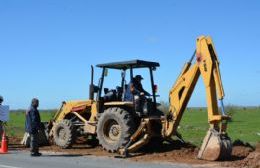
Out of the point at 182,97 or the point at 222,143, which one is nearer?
the point at 222,143

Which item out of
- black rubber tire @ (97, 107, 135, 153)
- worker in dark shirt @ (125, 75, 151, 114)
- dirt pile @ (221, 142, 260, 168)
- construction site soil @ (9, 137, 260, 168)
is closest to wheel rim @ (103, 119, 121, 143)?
black rubber tire @ (97, 107, 135, 153)

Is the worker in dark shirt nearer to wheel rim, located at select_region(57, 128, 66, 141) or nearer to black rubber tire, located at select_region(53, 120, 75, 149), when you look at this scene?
black rubber tire, located at select_region(53, 120, 75, 149)

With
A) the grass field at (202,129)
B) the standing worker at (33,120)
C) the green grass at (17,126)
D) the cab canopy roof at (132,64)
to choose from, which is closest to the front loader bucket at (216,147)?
the cab canopy roof at (132,64)

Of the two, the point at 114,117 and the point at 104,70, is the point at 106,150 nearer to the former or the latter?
the point at 114,117

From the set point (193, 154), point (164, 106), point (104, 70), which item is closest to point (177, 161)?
point (193, 154)

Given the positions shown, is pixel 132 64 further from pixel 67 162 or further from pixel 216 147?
pixel 216 147

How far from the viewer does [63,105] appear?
819 inches

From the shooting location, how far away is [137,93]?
57.9ft

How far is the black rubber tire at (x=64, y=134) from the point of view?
1936 cm

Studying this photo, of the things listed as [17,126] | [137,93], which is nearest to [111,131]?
[137,93]

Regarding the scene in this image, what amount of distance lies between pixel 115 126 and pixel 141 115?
3.35ft

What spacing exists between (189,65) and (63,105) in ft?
19.7

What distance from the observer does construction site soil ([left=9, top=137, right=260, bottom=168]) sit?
47.1 feet

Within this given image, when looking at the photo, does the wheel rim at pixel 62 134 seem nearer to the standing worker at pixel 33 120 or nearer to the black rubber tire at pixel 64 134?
the black rubber tire at pixel 64 134
